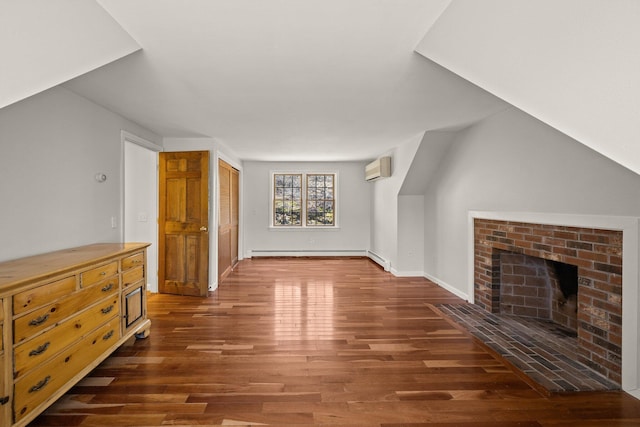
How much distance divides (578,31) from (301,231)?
722 cm

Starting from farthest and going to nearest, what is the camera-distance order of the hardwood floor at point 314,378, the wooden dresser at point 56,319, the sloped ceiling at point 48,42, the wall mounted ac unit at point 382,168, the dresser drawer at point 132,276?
the wall mounted ac unit at point 382,168, the dresser drawer at point 132,276, the hardwood floor at point 314,378, the wooden dresser at point 56,319, the sloped ceiling at point 48,42

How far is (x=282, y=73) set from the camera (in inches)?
104

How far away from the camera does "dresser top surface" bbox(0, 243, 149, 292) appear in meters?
1.87

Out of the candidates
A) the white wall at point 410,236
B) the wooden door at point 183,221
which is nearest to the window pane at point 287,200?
the white wall at point 410,236

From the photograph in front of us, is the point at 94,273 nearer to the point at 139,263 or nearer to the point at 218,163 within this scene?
the point at 139,263

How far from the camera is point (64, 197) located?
9.56ft

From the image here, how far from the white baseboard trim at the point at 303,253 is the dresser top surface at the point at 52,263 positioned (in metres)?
5.09

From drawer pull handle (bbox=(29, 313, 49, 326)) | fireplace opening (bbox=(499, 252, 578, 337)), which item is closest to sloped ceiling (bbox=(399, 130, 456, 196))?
fireplace opening (bbox=(499, 252, 578, 337))

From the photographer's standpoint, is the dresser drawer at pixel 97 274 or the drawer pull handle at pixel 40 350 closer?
the drawer pull handle at pixel 40 350

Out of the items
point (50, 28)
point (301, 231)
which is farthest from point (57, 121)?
point (301, 231)

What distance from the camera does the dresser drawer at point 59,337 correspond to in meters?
1.84

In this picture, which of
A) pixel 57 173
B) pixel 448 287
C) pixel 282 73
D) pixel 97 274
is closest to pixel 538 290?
pixel 448 287

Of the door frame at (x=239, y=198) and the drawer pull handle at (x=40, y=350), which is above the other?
the door frame at (x=239, y=198)

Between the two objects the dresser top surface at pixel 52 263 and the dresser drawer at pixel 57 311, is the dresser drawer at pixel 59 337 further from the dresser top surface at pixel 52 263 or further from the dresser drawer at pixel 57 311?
the dresser top surface at pixel 52 263
